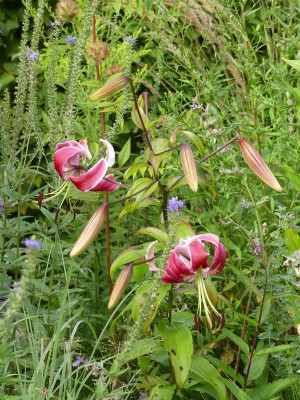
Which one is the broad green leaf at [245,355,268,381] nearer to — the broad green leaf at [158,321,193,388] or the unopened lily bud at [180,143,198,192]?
the broad green leaf at [158,321,193,388]

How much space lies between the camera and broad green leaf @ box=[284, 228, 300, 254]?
1.98 m

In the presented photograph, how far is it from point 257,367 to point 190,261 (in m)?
0.50

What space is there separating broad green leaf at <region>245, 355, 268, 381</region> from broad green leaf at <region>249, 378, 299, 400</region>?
58mm

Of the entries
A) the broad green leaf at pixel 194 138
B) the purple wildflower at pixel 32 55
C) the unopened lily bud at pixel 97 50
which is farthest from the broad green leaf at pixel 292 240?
the purple wildflower at pixel 32 55

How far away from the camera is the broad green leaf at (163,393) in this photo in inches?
73.6

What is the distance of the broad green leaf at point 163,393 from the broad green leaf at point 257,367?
25 centimetres

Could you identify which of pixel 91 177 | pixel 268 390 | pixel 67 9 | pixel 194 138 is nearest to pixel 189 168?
pixel 194 138

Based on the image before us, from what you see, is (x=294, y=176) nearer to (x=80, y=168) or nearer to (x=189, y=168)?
(x=189, y=168)

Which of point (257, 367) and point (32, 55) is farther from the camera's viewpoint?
point (32, 55)

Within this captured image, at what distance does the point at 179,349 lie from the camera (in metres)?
1.78

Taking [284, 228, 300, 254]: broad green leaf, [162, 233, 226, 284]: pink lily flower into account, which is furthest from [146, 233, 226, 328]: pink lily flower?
[284, 228, 300, 254]: broad green leaf

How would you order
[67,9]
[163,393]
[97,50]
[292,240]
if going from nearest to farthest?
[163,393]
[292,240]
[97,50]
[67,9]

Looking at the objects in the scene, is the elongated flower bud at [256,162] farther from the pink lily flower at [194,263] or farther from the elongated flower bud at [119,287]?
the elongated flower bud at [119,287]

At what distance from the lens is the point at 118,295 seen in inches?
66.8
